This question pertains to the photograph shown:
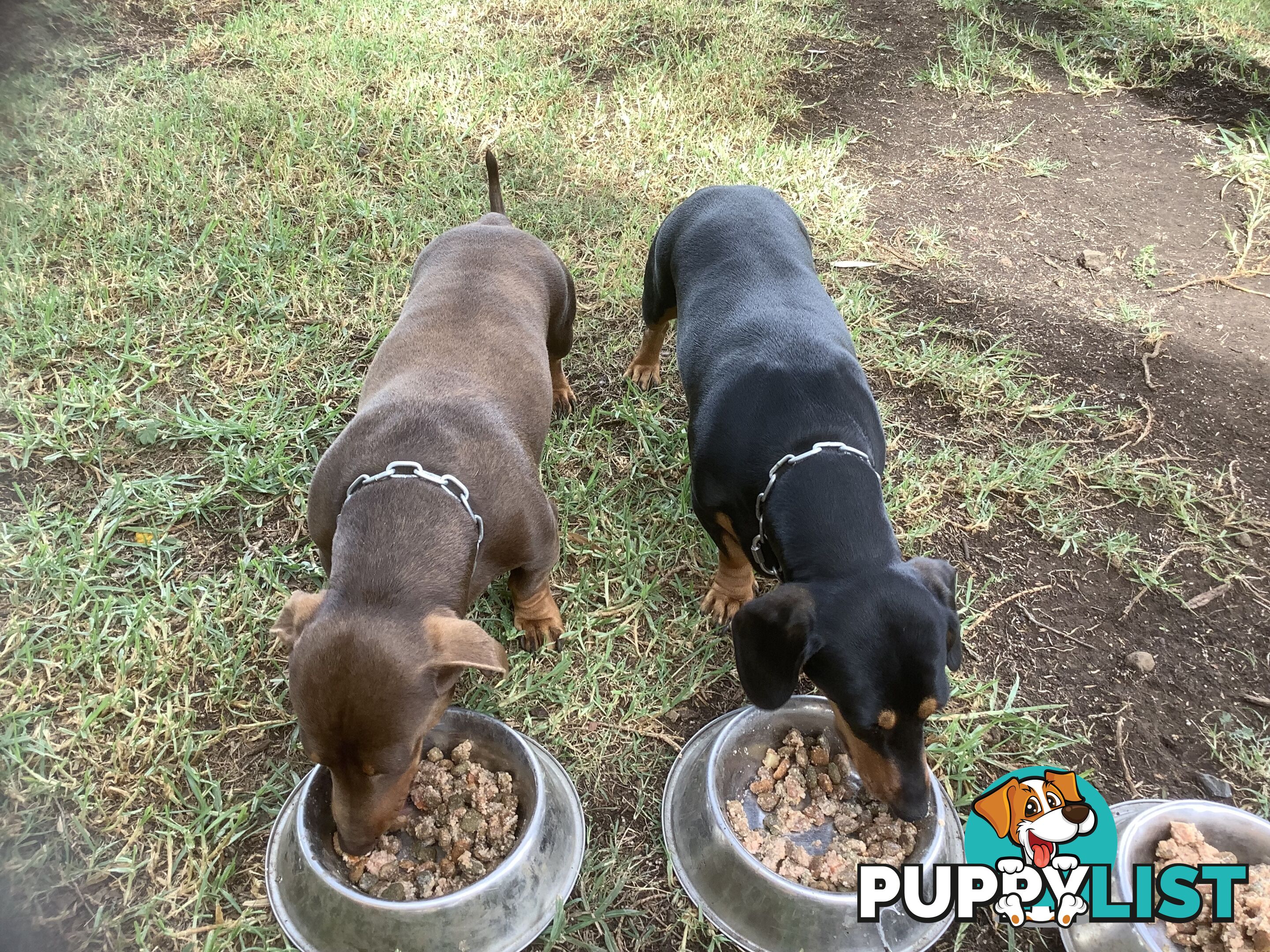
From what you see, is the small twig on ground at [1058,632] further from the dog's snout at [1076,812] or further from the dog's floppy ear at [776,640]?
the dog's floppy ear at [776,640]

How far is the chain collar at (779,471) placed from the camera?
2.69 meters

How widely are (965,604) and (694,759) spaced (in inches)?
54.0

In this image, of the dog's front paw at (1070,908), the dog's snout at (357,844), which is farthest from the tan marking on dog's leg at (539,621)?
the dog's front paw at (1070,908)

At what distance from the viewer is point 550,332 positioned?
399cm

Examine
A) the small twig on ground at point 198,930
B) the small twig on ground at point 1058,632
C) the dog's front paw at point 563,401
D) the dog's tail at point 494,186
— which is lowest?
the small twig on ground at point 198,930

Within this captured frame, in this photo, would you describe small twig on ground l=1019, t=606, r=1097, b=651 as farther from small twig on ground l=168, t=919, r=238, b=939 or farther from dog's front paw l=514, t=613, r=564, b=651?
small twig on ground l=168, t=919, r=238, b=939

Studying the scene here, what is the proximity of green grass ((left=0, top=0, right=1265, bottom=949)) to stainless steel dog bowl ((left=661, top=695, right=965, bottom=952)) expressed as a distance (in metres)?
0.12

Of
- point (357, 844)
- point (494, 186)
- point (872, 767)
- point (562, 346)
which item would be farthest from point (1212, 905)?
point (494, 186)

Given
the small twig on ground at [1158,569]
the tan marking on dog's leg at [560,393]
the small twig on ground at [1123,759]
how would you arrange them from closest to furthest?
the small twig on ground at [1123,759]
the small twig on ground at [1158,569]
the tan marking on dog's leg at [560,393]

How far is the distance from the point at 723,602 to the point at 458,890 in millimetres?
1476

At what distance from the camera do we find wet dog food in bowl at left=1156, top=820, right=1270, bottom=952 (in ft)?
7.61

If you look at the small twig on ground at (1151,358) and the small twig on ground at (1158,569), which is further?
the small twig on ground at (1151,358)

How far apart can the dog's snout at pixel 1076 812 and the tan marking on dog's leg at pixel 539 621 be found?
1846 millimetres

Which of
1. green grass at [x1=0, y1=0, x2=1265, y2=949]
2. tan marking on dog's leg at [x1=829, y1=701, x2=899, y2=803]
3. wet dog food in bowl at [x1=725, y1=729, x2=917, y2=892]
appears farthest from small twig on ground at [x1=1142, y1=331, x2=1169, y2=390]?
tan marking on dog's leg at [x1=829, y1=701, x2=899, y2=803]
